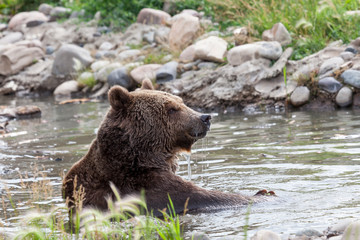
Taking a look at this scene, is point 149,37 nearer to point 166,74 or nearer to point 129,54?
point 129,54

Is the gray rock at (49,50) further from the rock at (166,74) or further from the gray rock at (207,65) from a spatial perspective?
the gray rock at (207,65)

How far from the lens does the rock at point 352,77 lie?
11023 mm

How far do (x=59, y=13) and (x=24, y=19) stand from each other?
1.75m

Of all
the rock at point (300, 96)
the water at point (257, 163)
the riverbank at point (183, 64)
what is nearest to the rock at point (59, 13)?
the riverbank at point (183, 64)

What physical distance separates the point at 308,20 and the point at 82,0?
1266cm

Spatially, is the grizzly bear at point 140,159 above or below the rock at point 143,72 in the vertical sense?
above

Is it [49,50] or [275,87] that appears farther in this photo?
[49,50]

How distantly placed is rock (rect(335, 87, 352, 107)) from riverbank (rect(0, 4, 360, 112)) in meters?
0.02

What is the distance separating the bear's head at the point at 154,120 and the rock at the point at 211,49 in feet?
28.7

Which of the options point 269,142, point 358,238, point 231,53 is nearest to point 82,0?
point 231,53

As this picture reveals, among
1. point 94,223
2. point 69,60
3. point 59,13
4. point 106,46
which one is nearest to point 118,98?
point 94,223

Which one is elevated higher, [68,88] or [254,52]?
[254,52]

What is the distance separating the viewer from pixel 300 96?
38.5 ft

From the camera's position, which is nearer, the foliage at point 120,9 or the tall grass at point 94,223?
the tall grass at point 94,223
